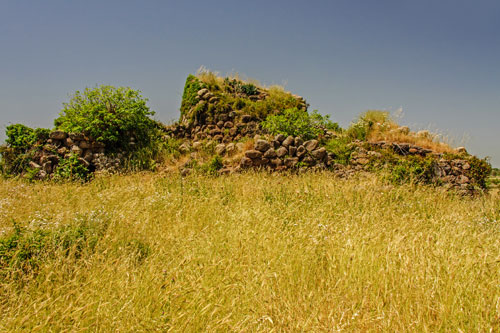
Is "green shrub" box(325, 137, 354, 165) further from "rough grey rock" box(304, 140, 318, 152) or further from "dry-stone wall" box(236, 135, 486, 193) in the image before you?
"rough grey rock" box(304, 140, 318, 152)

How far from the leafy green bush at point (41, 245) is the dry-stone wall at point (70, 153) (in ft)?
24.5

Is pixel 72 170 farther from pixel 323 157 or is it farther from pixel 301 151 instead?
pixel 323 157

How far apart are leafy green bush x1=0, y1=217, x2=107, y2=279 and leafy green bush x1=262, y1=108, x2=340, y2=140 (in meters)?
8.40

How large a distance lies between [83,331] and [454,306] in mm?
3082

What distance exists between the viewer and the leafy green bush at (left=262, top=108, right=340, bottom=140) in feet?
38.3

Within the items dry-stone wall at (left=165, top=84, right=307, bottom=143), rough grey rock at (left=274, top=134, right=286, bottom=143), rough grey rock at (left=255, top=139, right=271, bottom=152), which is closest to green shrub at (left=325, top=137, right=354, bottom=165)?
rough grey rock at (left=274, top=134, right=286, bottom=143)

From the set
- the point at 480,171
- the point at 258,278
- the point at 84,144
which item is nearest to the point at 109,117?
the point at 84,144

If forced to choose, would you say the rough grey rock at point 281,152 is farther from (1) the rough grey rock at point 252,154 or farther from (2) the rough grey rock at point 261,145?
(1) the rough grey rock at point 252,154

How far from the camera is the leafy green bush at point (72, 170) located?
1009cm

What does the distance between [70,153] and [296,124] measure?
8772 mm

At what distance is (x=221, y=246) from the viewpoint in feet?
12.2

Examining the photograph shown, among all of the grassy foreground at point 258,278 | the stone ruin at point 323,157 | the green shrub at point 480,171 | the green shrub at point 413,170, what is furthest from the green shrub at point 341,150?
the grassy foreground at point 258,278

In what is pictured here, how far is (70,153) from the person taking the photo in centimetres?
1067

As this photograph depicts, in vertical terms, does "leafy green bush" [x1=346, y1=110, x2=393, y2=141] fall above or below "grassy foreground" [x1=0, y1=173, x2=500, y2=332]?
above
